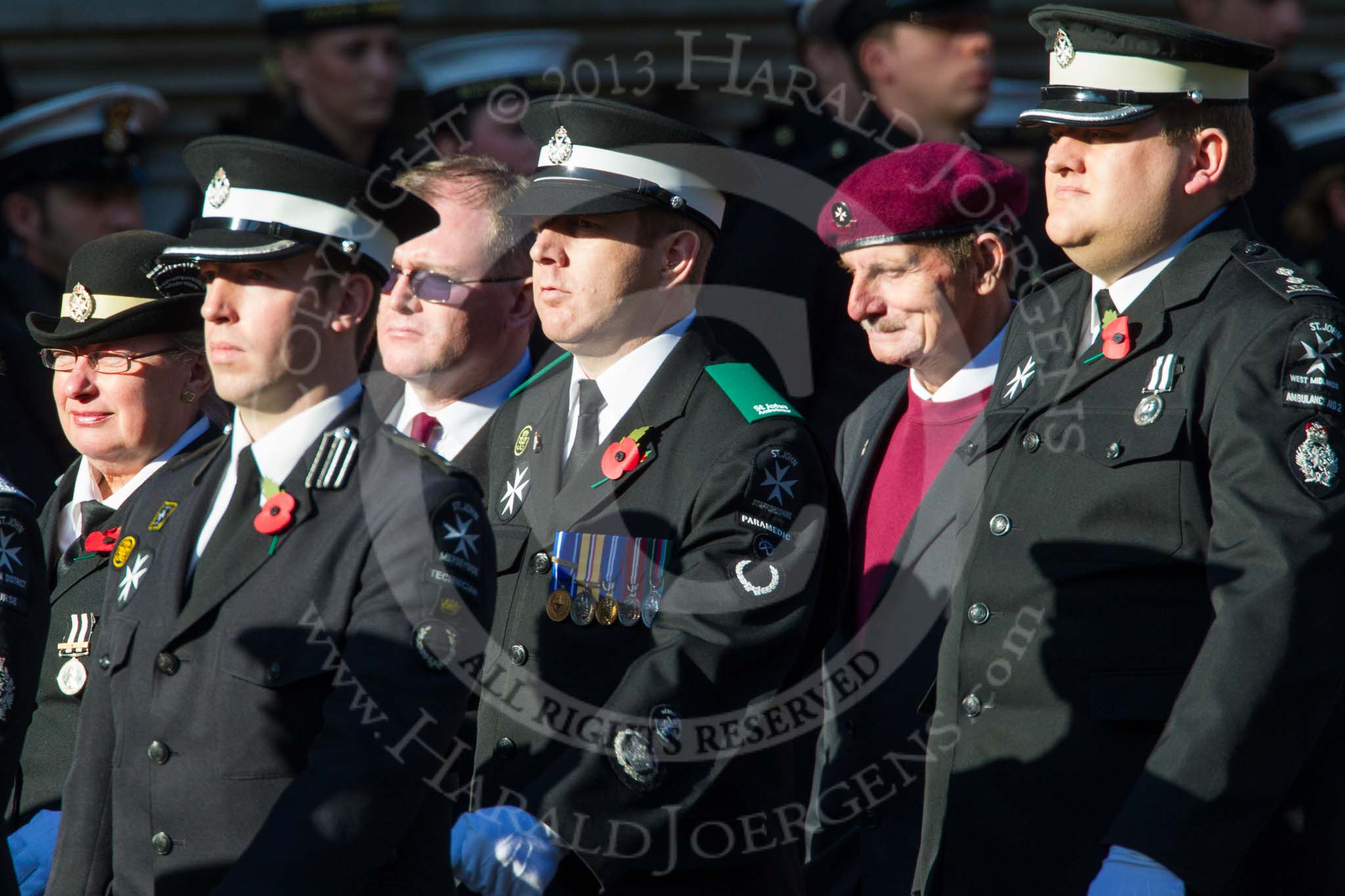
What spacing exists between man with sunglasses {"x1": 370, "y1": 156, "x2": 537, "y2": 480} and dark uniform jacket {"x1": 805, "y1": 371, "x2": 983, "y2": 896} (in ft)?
3.80

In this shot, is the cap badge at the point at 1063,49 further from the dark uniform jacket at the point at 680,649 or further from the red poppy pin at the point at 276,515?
the red poppy pin at the point at 276,515

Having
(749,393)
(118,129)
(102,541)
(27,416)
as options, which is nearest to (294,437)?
(749,393)

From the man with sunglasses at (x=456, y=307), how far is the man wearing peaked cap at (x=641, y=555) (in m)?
0.69

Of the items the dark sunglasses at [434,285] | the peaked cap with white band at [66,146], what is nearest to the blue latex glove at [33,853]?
the dark sunglasses at [434,285]

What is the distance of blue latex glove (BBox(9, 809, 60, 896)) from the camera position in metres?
3.93

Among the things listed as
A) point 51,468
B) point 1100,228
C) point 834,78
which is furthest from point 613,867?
point 834,78

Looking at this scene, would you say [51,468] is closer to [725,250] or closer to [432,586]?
[725,250]

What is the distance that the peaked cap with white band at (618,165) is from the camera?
13.0ft

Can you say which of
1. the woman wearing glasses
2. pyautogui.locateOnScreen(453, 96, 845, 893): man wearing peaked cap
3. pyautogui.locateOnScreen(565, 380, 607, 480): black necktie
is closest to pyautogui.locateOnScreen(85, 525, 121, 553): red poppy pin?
the woman wearing glasses

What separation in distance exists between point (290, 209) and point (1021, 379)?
1.48 metres

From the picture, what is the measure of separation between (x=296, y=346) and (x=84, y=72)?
23.3 feet

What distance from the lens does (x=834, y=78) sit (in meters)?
6.40

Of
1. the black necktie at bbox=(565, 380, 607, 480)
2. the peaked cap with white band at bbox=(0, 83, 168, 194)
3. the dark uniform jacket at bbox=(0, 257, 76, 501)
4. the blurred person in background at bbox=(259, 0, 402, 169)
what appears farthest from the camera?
the blurred person in background at bbox=(259, 0, 402, 169)

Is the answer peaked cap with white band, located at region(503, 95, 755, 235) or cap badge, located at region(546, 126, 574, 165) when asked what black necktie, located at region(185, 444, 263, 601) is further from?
cap badge, located at region(546, 126, 574, 165)
